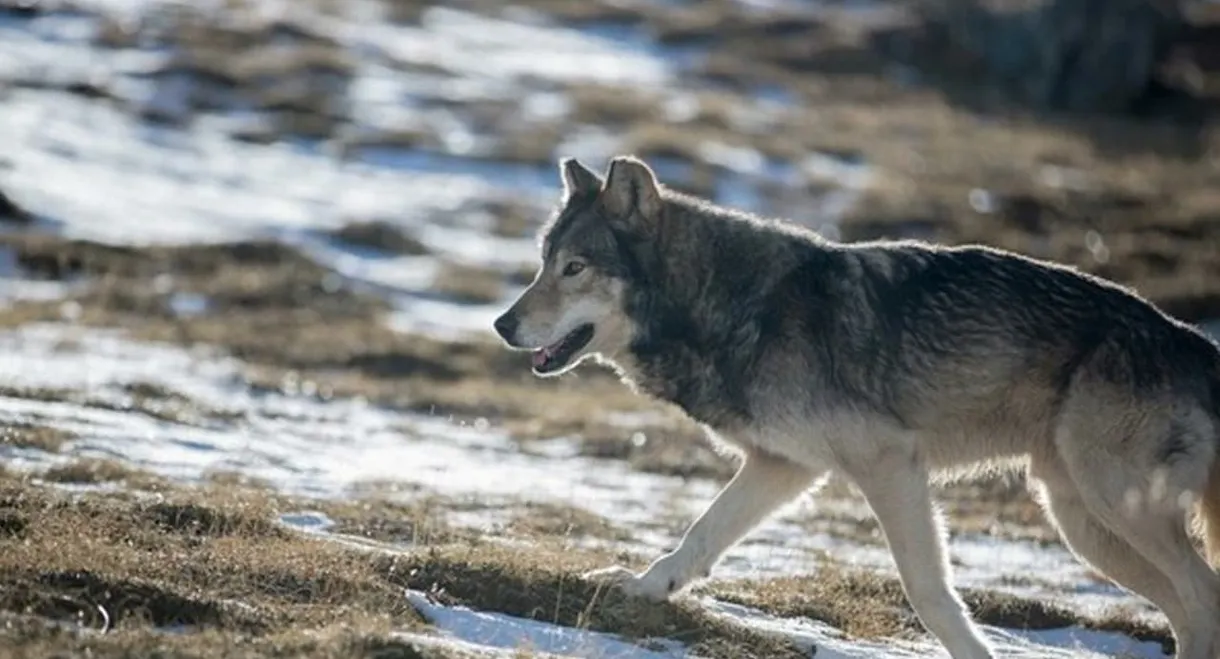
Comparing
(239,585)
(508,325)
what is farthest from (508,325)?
(239,585)

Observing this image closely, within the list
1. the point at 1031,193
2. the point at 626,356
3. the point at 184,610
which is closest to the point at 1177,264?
the point at 1031,193

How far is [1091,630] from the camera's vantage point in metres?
12.1

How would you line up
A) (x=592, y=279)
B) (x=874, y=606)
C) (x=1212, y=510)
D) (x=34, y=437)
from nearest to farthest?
(x=1212, y=510) → (x=592, y=279) → (x=874, y=606) → (x=34, y=437)

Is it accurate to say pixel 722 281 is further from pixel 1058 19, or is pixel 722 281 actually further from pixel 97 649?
pixel 1058 19

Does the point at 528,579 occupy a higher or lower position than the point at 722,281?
lower

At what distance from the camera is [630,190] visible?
10.6m

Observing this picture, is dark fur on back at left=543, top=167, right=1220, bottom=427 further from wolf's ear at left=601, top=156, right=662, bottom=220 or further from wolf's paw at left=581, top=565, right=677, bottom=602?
wolf's paw at left=581, top=565, right=677, bottom=602

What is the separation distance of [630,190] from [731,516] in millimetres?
1948

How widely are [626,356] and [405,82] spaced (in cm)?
4319

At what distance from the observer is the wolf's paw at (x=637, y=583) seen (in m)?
10.3

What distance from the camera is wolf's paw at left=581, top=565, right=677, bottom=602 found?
10.3 meters

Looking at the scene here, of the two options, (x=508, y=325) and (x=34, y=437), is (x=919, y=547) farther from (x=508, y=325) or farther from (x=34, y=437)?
(x=34, y=437)

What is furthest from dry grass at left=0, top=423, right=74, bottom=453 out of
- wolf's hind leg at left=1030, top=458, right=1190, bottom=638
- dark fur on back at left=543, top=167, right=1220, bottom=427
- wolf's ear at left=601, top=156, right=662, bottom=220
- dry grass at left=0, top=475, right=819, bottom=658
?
wolf's hind leg at left=1030, top=458, right=1190, bottom=638

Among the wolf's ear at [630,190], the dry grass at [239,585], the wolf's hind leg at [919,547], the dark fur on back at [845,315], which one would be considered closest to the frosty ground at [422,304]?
the dry grass at [239,585]
